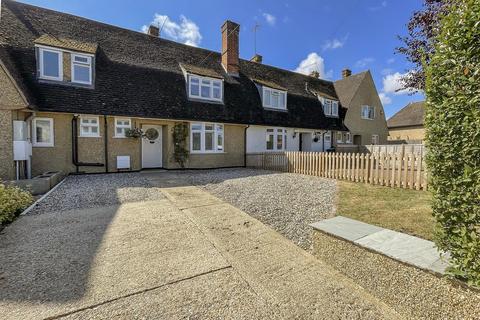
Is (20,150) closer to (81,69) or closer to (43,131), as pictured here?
(43,131)

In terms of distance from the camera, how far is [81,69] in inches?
Result: 459

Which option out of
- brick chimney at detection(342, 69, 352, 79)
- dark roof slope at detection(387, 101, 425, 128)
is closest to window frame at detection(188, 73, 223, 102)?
brick chimney at detection(342, 69, 352, 79)

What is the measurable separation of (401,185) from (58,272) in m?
9.39

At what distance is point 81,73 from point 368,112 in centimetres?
2421

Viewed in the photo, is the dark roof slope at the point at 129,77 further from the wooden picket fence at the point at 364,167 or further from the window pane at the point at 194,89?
the wooden picket fence at the point at 364,167

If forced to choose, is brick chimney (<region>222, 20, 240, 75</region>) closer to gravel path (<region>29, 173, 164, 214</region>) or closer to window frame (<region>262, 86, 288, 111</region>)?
window frame (<region>262, 86, 288, 111</region>)

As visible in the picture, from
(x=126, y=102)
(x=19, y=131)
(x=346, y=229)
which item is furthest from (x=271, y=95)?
(x=346, y=229)

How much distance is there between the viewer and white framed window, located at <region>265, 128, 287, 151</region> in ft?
56.4

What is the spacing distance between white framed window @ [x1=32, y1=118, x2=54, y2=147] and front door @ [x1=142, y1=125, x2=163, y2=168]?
4.09m

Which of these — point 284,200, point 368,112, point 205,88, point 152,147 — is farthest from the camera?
point 368,112

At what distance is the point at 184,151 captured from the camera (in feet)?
44.8

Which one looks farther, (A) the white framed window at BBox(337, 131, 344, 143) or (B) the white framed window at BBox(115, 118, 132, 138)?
(A) the white framed window at BBox(337, 131, 344, 143)

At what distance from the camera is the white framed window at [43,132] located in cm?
1063

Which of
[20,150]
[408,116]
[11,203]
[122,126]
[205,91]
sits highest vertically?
[408,116]
